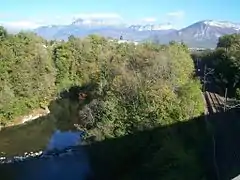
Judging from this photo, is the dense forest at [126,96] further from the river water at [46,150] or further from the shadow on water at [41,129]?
the river water at [46,150]

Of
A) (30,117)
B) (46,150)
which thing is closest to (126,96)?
(46,150)

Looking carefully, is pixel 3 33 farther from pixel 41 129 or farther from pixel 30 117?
pixel 41 129

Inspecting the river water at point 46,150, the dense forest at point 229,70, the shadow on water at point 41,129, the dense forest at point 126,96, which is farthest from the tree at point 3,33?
the dense forest at point 229,70

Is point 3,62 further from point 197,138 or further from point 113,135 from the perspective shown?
point 197,138

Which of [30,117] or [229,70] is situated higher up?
[229,70]

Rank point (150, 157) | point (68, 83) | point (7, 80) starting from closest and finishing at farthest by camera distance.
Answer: point (150, 157)
point (7, 80)
point (68, 83)

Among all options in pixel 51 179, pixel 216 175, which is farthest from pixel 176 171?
pixel 51 179
